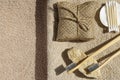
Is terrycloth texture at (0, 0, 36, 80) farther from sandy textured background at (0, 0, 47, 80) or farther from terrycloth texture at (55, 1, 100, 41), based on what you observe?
terrycloth texture at (55, 1, 100, 41)

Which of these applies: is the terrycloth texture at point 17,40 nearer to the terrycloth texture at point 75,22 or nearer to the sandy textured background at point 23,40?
the sandy textured background at point 23,40

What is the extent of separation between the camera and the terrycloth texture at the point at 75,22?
0.91 m

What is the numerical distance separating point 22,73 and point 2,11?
0.20 metres

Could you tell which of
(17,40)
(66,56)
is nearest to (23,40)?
(17,40)

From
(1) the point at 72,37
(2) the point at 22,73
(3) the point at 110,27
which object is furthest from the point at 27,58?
(3) the point at 110,27

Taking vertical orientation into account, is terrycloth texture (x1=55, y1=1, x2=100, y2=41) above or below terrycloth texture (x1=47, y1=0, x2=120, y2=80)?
above

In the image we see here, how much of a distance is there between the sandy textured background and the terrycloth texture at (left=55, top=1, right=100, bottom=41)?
3.1 inches

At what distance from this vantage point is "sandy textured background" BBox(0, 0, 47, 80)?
3.14ft

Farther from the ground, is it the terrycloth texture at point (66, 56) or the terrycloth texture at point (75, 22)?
the terrycloth texture at point (75, 22)

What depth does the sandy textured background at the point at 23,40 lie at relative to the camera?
96 centimetres

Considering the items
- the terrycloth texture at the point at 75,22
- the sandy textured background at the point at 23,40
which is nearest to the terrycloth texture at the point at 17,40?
the sandy textured background at the point at 23,40

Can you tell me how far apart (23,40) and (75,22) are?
0.56 ft

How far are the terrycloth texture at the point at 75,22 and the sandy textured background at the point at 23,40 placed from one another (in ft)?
0.26

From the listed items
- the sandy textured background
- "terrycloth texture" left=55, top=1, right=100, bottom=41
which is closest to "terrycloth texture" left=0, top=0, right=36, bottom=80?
the sandy textured background
